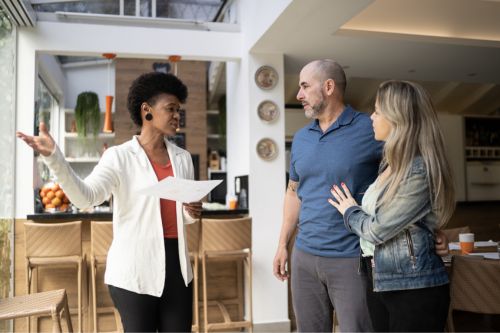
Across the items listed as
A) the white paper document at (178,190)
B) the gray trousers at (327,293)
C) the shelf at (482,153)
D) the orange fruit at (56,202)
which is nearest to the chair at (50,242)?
the orange fruit at (56,202)

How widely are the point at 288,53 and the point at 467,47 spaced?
1.65 m

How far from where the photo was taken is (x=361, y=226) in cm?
162

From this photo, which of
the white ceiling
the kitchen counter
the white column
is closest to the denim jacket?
the white ceiling

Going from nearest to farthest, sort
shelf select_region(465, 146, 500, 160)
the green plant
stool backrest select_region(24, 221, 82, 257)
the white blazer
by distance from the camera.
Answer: the white blazer, stool backrest select_region(24, 221, 82, 257), the green plant, shelf select_region(465, 146, 500, 160)

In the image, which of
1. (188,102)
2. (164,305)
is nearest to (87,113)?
(188,102)

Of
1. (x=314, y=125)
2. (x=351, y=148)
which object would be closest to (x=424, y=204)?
(x=351, y=148)

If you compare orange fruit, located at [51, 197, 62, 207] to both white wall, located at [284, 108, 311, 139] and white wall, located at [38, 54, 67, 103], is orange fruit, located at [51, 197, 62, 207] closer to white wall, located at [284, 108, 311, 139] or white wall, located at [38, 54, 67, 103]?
white wall, located at [38, 54, 67, 103]

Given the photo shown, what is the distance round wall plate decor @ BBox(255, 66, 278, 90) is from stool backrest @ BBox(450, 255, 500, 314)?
235cm

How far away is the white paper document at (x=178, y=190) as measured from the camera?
1.58 meters

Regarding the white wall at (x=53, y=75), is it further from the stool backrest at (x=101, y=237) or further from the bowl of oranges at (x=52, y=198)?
the stool backrest at (x=101, y=237)

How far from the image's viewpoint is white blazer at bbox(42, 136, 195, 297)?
1.66 meters

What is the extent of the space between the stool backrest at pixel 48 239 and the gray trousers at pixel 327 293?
7.03ft

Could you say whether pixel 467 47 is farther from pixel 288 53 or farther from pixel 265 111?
pixel 265 111

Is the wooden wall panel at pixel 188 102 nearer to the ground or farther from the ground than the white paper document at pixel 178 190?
farther from the ground
